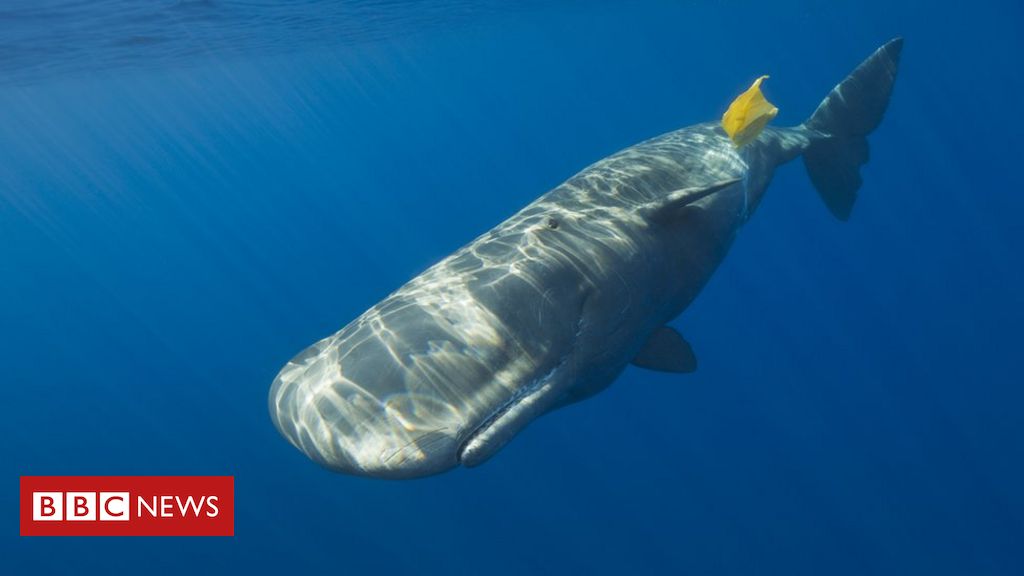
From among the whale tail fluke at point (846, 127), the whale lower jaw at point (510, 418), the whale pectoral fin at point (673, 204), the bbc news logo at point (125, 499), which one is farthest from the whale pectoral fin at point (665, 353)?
the bbc news logo at point (125, 499)

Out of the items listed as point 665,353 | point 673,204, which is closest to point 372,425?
point 673,204

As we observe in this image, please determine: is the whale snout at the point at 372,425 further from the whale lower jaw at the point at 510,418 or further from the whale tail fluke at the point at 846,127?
the whale tail fluke at the point at 846,127

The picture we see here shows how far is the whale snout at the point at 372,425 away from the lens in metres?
3.73

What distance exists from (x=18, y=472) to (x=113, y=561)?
8.95 meters

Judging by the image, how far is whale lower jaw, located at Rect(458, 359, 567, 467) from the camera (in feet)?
13.0

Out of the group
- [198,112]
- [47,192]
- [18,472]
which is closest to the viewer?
[18,472]

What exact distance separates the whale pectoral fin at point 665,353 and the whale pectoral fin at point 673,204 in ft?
4.16

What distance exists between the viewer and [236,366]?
31.1 meters

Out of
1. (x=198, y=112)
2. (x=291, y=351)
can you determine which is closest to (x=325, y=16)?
(x=291, y=351)

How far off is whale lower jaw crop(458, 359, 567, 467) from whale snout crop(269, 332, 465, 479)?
0.34 feet

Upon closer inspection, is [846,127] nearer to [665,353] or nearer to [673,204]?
[665,353]

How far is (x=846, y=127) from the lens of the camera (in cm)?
1109

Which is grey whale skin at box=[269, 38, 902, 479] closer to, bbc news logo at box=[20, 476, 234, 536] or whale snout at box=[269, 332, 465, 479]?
whale snout at box=[269, 332, 465, 479]

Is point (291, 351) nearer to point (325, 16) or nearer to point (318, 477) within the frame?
point (318, 477)
